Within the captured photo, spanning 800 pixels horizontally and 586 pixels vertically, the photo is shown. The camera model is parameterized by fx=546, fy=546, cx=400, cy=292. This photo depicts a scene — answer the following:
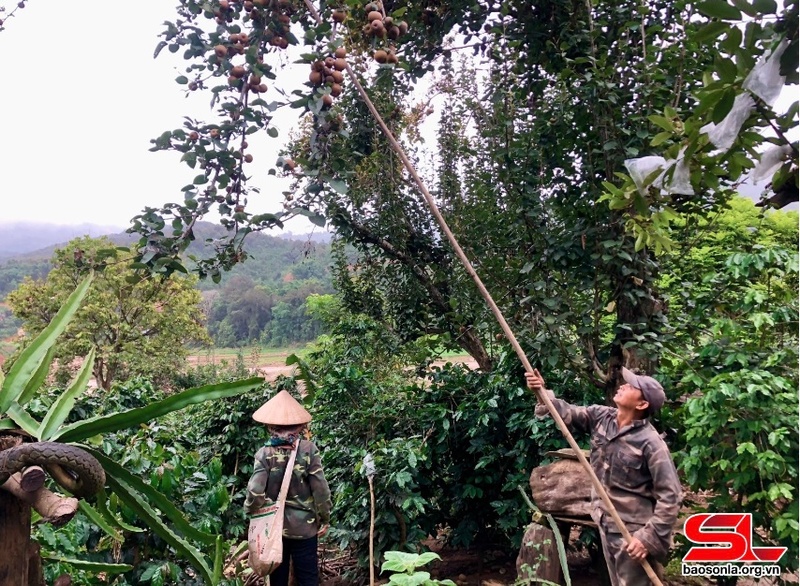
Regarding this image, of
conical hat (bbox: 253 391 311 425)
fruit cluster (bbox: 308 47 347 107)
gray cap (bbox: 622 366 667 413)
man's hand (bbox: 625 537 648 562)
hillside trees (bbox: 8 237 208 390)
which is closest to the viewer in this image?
fruit cluster (bbox: 308 47 347 107)

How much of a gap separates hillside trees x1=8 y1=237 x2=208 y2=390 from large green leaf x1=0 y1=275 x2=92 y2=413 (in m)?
11.4

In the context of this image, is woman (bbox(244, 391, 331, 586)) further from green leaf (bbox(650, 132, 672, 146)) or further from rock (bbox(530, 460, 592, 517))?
green leaf (bbox(650, 132, 672, 146))

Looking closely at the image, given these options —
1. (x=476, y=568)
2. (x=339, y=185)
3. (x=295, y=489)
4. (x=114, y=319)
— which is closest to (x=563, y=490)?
(x=476, y=568)

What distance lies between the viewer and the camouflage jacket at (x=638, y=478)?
204cm

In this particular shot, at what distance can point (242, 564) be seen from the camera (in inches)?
127

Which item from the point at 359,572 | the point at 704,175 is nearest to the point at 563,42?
the point at 704,175

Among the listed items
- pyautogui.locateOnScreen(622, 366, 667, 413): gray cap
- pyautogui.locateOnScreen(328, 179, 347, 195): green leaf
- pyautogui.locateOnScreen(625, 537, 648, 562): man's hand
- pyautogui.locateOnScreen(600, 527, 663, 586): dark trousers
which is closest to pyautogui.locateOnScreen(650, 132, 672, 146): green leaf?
pyautogui.locateOnScreen(328, 179, 347, 195): green leaf

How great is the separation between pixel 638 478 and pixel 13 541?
6.86ft

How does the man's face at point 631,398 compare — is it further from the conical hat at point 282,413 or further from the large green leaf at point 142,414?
the large green leaf at point 142,414

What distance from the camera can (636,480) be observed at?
2.21 metres

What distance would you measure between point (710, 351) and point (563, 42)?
1774mm

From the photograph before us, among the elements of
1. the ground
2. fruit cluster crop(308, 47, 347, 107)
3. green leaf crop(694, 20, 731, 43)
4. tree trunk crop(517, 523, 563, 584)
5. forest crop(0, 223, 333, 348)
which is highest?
fruit cluster crop(308, 47, 347, 107)

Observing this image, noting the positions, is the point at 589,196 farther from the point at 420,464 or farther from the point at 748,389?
the point at 420,464

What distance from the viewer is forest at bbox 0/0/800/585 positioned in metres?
1.16
